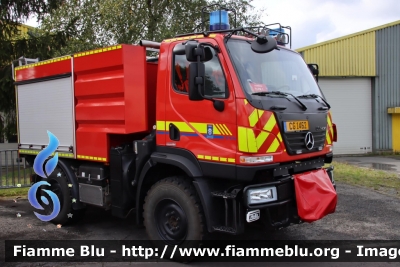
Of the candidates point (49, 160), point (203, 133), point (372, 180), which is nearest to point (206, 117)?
point (203, 133)

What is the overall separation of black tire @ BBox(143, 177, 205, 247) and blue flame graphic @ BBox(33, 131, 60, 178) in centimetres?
235

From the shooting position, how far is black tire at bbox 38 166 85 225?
6461 mm

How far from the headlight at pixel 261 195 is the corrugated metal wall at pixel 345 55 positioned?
16.2 m

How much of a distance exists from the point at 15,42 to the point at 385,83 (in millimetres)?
17135

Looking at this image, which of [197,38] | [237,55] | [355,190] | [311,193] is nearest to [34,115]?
[197,38]

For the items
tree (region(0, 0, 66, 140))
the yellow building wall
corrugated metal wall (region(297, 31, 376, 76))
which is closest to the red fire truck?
tree (region(0, 0, 66, 140))

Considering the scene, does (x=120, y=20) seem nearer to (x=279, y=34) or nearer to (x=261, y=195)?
(x=279, y=34)

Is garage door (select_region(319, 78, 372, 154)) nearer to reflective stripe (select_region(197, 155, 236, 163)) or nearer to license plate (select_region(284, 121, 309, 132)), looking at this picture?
license plate (select_region(284, 121, 309, 132))

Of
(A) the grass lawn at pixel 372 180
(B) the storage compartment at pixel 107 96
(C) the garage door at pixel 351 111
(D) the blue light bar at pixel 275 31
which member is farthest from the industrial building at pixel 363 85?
(B) the storage compartment at pixel 107 96

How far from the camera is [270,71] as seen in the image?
4.87 m

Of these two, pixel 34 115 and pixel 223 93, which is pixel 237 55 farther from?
pixel 34 115

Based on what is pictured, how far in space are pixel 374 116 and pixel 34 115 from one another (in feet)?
57.2

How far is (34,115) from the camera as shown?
23.5 ft

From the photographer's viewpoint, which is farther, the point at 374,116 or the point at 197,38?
the point at 374,116
